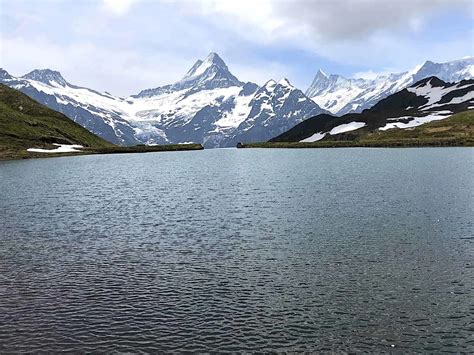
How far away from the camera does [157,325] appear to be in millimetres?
28094

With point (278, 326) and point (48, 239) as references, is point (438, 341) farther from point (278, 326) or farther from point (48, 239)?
point (48, 239)

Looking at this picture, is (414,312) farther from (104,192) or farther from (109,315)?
(104,192)

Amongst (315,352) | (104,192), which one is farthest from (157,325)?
(104,192)

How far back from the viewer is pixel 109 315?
2975cm

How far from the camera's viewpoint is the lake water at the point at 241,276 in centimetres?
2650

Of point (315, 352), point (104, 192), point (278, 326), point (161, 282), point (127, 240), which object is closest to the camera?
point (315, 352)

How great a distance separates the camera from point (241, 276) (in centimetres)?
3697

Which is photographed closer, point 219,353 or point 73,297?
point 219,353

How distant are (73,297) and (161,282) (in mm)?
6498

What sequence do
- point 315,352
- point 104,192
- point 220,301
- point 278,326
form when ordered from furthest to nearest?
point 104,192, point 220,301, point 278,326, point 315,352

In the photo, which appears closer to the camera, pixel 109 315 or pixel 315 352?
pixel 315 352

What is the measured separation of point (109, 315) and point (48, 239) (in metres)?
25.3

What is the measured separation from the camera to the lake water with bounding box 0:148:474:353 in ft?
86.9

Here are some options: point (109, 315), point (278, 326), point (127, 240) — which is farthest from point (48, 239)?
point (278, 326)
